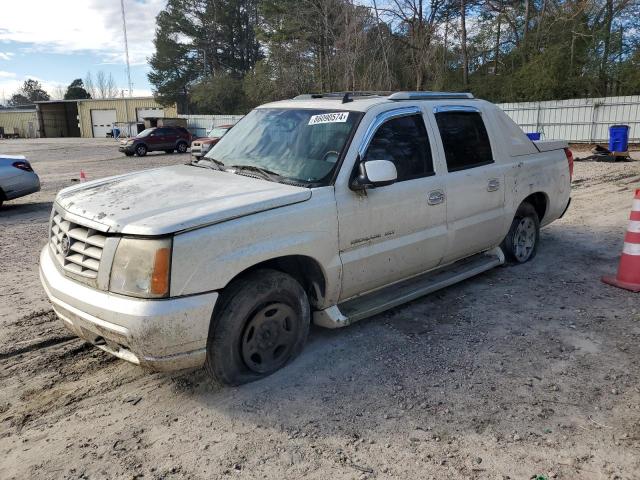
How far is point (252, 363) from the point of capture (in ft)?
11.3

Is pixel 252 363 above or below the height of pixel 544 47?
below

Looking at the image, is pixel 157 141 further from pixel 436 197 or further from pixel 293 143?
pixel 436 197

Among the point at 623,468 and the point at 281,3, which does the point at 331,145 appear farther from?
the point at 281,3

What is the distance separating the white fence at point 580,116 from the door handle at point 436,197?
75.1 feet

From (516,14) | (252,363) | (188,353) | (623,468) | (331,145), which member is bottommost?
(623,468)

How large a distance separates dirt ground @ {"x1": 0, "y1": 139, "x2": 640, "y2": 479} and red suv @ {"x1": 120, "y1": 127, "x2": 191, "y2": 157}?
83.5 feet

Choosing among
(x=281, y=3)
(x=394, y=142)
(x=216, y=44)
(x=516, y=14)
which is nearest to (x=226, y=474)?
(x=394, y=142)

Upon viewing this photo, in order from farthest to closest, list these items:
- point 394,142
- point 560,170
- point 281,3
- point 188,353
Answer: point 281,3 < point 560,170 < point 394,142 < point 188,353

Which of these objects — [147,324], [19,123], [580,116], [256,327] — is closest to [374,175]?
[256,327]

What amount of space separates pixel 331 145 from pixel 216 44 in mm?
57888

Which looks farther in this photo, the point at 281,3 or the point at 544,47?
the point at 281,3

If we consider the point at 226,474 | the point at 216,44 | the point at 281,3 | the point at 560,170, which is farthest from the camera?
the point at 216,44

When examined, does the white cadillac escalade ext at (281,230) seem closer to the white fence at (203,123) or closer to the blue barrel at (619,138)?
the blue barrel at (619,138)

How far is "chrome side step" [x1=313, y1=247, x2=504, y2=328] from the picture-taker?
3793 millimetres
